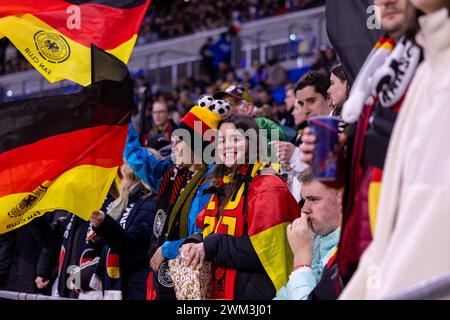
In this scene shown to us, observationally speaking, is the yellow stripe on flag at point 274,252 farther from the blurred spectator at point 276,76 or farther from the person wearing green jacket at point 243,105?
the blurred spectator at point 276,76

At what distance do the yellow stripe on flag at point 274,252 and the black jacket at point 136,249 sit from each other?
4.99ft

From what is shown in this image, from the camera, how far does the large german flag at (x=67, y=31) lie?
5.38 metres

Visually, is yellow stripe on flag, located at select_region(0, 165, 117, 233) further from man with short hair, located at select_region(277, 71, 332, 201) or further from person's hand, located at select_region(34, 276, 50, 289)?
person's hand, located at select_region(34, 276, 50, 289)

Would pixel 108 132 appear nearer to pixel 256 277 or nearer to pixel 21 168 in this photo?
pixel 21 168

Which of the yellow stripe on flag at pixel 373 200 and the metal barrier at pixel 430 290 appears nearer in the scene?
the metal barrier at pixel 430 290

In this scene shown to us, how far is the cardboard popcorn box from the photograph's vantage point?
461cm

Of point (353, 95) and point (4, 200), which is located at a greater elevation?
point (353, 95)

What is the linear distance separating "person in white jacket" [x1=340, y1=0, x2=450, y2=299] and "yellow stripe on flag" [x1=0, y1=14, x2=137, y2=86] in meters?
3.02

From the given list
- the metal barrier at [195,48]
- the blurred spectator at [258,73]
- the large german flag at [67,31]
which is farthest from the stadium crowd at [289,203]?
the metal barrier at [195,48]

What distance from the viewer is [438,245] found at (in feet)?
7.64

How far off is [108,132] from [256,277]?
1.28 meters

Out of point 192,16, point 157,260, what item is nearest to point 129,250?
point 157,260
